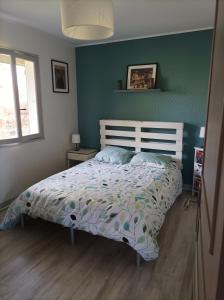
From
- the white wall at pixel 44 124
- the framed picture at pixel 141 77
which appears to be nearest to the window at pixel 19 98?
the white wall at pixel 44 124

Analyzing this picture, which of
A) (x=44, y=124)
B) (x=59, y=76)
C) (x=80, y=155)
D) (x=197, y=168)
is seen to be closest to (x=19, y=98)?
(x=44, y=124)

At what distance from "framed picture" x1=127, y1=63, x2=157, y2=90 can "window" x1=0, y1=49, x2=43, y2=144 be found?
5.10 feet

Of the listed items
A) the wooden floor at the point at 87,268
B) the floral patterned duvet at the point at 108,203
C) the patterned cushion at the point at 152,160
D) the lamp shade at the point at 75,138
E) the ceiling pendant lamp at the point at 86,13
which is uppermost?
the ceiling pendant lamp at the point at 86,13

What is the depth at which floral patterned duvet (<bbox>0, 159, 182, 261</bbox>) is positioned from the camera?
6.73ft

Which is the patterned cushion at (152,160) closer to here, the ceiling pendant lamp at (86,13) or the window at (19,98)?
the window at (19,98)

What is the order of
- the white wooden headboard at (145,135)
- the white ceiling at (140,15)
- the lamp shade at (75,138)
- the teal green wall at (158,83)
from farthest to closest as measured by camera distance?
the lamp shade at (75,138), the white wooden headboard at (145,135), the teal green wall at (158,83), the white ceiling at (140,15)

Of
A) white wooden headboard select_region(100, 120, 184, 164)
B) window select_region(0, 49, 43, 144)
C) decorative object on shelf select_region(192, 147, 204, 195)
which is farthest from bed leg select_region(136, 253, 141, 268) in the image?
window select_region(0, 49, 43, 144)

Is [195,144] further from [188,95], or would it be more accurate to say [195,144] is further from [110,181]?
[110,181]

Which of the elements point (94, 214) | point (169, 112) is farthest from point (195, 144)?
point (94, 214)

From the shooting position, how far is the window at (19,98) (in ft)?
10.1

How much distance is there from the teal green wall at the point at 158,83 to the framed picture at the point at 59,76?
36 centimetres

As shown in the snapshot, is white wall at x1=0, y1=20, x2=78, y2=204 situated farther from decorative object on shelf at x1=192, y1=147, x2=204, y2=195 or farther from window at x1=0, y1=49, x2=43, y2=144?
decorative object on shelf at x1=192, y1=147, x2=204, y2=195

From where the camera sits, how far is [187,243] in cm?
239

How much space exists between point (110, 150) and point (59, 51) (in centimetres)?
197
